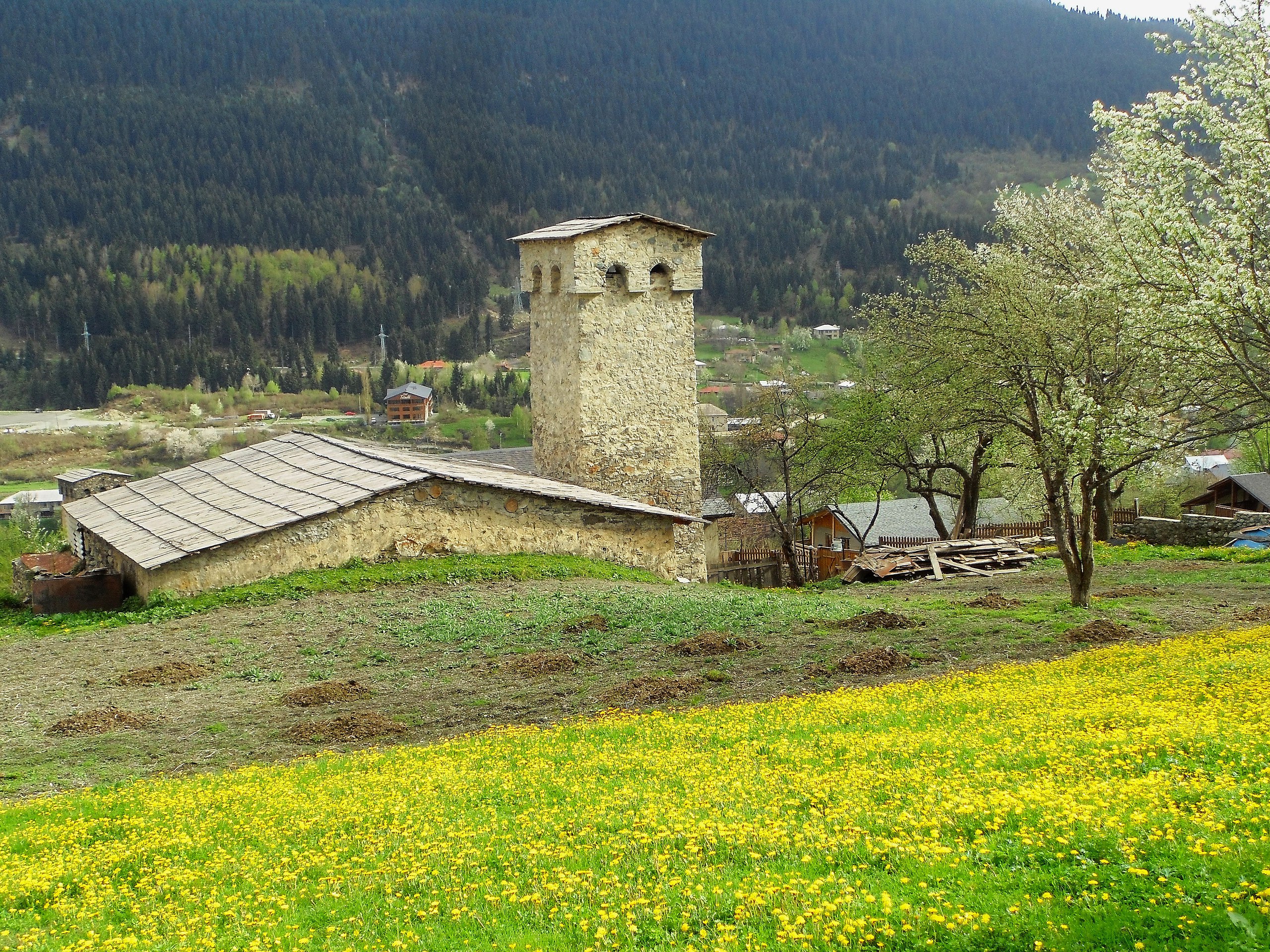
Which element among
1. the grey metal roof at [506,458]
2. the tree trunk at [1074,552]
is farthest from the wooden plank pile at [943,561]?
the tree trunk at [1074,552]

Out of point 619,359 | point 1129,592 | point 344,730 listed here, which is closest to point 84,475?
point 619,359

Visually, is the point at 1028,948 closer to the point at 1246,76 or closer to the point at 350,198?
the point at 1246,76

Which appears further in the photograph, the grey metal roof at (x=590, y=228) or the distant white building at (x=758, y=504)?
the distant white building at (x=758, y=504)

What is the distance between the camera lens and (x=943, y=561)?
34.8 meters

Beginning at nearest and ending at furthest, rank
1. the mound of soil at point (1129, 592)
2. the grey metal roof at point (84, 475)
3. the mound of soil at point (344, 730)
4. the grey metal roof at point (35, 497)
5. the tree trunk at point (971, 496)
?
the mound of soil at point (344, 730) → the mound of soil at point (1129, 592) → the grey metal roof at point (84, 475) → the tree trunk at point (971, 496) → the grey metal roof at point (35, 497)

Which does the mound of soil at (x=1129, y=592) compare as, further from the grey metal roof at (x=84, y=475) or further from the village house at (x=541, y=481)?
the grey metal roof at (x=84, y=475)

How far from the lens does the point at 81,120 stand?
7525 inches

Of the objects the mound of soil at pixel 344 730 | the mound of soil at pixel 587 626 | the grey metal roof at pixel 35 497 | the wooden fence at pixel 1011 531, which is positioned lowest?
the mound of soil at pixel 344 730

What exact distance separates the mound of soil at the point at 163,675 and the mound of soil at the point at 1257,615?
1698 centimetres

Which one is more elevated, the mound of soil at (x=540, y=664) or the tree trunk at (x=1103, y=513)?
the tree trunk at (x=1103, y=513)

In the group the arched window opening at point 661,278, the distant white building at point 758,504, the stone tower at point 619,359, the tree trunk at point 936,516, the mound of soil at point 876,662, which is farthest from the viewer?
the distant white building at point 758,504

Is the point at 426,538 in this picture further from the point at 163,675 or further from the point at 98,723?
the point at 98,723

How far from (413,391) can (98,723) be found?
4859 inches

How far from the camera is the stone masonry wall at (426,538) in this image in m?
22.6
